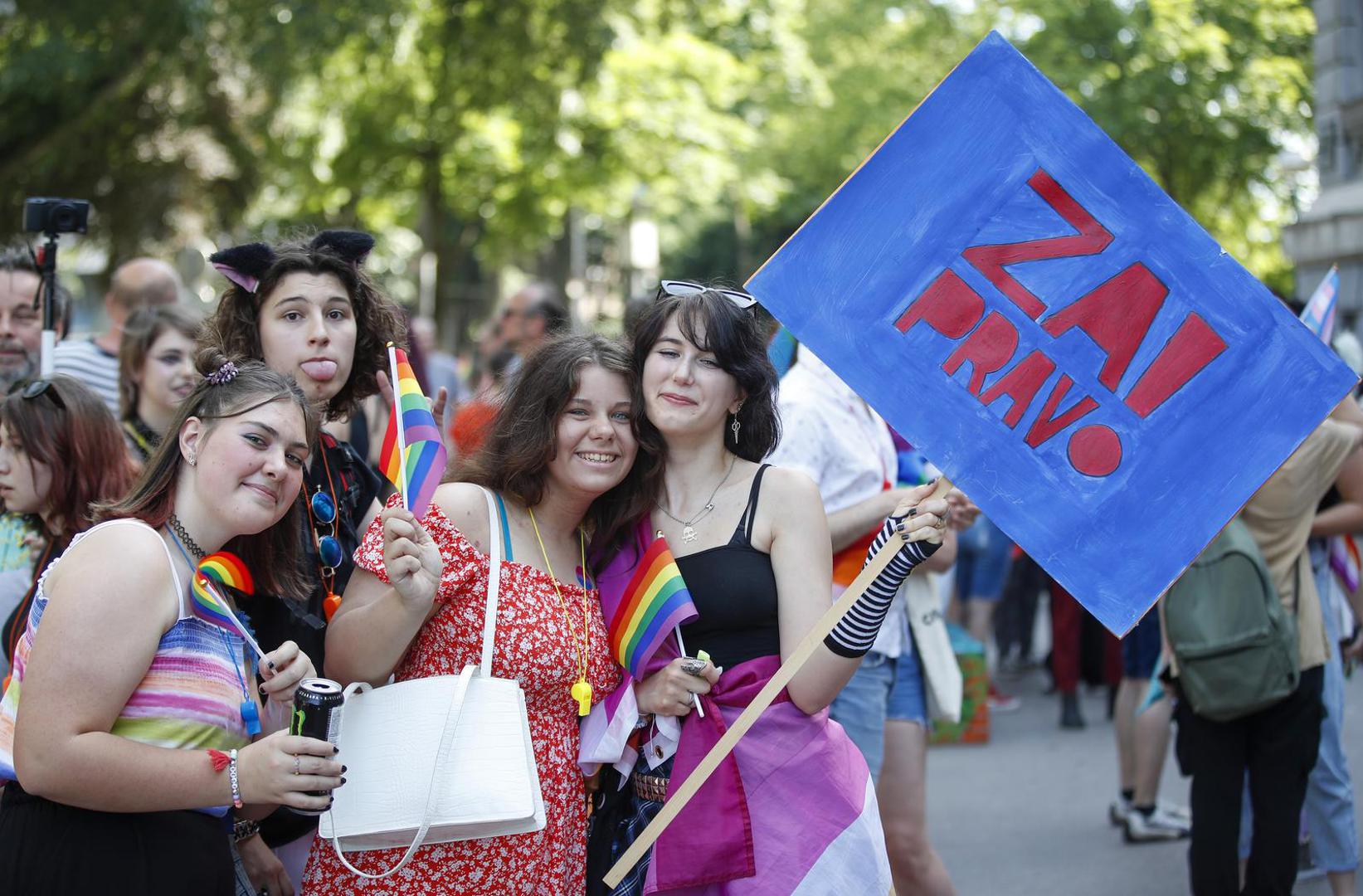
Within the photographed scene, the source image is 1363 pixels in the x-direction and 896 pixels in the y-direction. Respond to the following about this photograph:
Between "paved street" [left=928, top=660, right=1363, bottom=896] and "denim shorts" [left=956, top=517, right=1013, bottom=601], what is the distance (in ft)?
2.68

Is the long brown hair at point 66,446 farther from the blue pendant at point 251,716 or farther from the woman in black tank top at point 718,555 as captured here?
the woman in black tank top at point 718,555

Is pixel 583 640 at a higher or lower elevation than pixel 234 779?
higher

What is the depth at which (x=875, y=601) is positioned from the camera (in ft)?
9.75

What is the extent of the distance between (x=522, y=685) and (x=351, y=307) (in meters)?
1.06

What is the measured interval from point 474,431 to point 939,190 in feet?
4.31

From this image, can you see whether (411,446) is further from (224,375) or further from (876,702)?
(876,702)

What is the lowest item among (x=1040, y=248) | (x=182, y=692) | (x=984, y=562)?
(x=984, y=562)

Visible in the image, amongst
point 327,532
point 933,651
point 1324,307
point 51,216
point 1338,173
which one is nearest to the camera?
point 327,532

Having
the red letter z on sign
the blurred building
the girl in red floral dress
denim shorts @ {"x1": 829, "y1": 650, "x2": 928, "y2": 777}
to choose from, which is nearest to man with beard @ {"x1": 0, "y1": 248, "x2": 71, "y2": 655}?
the girl in red floral dress

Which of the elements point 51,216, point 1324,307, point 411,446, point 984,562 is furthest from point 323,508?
point 984,562

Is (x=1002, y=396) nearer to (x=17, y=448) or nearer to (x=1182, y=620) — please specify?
(x=1182, y=620)

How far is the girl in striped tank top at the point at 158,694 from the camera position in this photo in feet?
7.79

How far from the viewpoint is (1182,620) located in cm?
471

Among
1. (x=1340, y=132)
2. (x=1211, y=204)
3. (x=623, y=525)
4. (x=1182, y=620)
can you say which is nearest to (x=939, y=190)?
(x=623, y=525)
